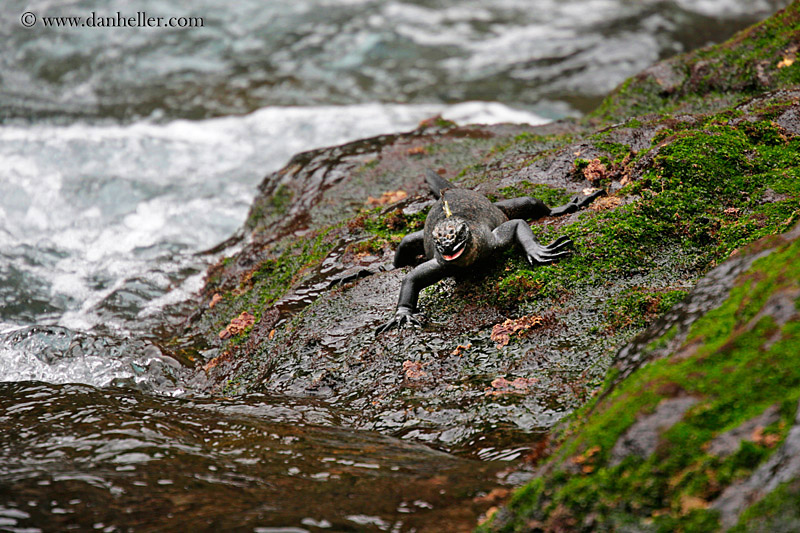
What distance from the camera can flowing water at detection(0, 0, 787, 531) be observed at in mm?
3520

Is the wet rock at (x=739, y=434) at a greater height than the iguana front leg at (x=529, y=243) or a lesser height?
greater

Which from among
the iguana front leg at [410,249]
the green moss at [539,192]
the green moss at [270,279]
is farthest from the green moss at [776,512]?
the green moss at [270,279]

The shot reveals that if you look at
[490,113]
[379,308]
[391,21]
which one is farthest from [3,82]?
[379,308]

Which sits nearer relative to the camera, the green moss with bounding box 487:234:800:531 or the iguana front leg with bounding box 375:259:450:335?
the green moss with bounding box 487:234:800:531

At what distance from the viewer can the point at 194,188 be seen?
47.6 feet

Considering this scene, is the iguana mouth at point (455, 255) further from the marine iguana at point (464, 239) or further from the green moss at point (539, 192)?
the green moss at point (539, 192)

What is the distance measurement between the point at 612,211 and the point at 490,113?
37.4 feet

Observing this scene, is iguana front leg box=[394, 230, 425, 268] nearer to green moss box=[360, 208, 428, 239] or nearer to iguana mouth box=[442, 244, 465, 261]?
green moss box=[360, 208, 428, 239]

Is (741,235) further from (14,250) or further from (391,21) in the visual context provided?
(391,21)

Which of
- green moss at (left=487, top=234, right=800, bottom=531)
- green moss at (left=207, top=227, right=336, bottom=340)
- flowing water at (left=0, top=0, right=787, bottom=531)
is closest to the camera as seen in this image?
green moss at (left=487, top=234, right=800, bottom=531)

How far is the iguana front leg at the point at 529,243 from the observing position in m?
5.68

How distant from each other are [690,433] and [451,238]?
317cm

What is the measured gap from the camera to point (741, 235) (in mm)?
5234

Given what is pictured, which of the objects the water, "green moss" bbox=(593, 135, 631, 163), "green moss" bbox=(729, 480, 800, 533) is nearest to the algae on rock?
"green moss" bbox=(593, 135, 631, 163)
